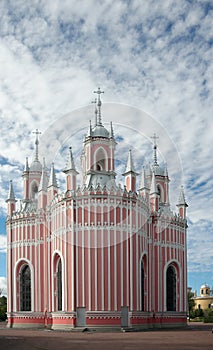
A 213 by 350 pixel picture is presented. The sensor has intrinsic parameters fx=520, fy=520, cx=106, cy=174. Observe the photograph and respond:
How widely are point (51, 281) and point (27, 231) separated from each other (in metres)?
8.35

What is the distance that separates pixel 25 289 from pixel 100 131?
19975mm

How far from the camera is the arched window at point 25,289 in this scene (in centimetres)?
5886

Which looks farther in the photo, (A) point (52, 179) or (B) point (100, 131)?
(A) point (52, 179)

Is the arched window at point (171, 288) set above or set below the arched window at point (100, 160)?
below

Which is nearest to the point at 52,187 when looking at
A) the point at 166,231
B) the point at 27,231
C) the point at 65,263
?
the point at 27,231

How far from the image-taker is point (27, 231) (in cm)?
6012

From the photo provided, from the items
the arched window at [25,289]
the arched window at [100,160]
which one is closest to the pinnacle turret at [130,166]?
the arched window at [100,160]

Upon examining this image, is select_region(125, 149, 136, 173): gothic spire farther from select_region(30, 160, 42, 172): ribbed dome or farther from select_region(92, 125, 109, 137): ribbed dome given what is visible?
select_region(30, 160, 42, 172): ribbed dome

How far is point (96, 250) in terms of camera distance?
49.9 meters

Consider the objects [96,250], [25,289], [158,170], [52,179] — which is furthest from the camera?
[158,170]

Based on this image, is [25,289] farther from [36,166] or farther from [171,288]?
[171,288]

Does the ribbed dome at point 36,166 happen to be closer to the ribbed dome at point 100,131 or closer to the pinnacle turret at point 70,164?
the ribbed dome at point 100,131

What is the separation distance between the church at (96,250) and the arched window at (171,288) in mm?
115

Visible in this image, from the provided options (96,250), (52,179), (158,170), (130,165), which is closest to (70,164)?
(52,179)
